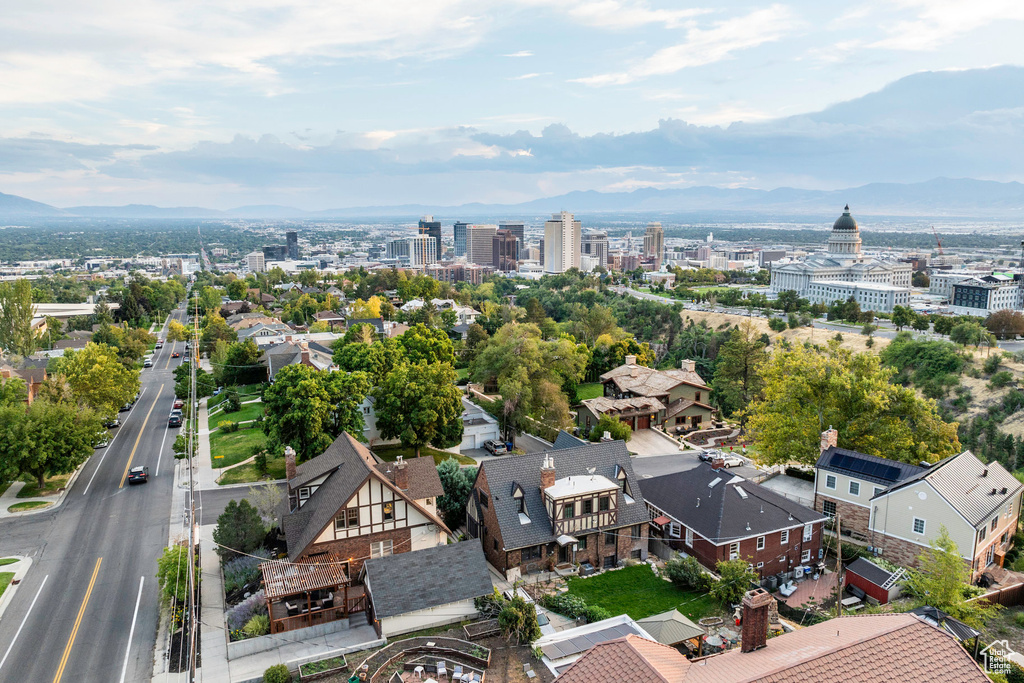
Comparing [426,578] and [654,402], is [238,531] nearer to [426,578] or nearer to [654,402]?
[426,578]

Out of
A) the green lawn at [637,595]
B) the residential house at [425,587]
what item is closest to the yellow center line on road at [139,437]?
the residential house at [425,587]

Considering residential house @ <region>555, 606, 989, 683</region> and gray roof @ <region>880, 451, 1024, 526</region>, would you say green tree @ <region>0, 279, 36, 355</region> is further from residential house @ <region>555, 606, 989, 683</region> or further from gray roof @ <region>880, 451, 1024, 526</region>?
gray roof @ <region>880, 451, 1024, 526</region>

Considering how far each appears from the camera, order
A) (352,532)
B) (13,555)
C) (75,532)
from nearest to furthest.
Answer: (352,532) < (13,555) < (75,532)

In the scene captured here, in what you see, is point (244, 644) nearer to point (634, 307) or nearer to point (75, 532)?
point (75, 532)

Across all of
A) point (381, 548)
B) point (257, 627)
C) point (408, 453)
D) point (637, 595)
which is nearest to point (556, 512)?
point (637, 595)

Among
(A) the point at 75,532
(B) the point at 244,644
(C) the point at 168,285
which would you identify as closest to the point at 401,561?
(B) the point at 244,644

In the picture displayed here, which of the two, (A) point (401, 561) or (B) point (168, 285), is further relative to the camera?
(B) point (168, 285)

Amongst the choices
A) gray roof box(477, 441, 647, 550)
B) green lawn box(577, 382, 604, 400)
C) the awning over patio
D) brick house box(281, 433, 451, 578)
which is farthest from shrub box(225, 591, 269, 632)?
green lawn box(577, 382, 604, 400)
